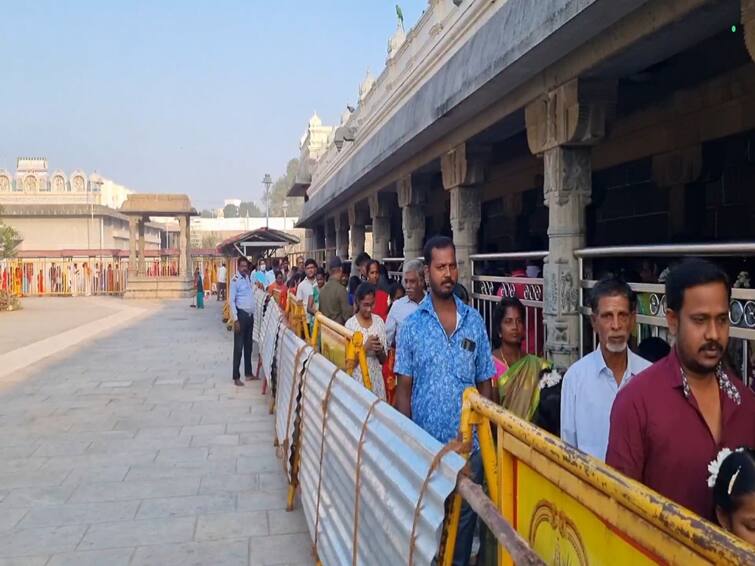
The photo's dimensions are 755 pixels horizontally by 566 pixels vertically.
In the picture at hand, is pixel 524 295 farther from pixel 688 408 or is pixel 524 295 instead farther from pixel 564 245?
pixel 688 408

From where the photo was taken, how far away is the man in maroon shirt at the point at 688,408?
1.83 m

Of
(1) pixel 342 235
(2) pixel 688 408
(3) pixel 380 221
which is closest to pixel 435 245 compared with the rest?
(2) pixel 688 408

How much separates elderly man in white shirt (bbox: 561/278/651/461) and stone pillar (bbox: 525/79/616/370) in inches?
91.9

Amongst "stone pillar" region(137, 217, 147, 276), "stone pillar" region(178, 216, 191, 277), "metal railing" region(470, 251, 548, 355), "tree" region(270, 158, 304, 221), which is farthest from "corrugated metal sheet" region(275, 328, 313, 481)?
"tree" region(270, 158, 304, 221)

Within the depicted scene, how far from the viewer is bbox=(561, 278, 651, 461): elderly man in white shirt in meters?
2.62

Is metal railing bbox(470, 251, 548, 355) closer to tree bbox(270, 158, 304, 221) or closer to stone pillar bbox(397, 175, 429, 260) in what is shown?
stone pillar bbox(397, 175, 429, 260)

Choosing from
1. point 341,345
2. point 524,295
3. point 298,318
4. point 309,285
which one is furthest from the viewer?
point 309,285

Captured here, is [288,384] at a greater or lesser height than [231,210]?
lesser

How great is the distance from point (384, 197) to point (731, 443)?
11214 mm

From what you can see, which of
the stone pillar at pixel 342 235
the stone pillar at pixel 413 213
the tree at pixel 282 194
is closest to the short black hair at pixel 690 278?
the stone pillar at pixel 413 213

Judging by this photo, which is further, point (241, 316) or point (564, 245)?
point (241, 316)

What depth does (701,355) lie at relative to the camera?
1.89m

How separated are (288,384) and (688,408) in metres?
3.76

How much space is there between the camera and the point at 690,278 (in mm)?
1937
